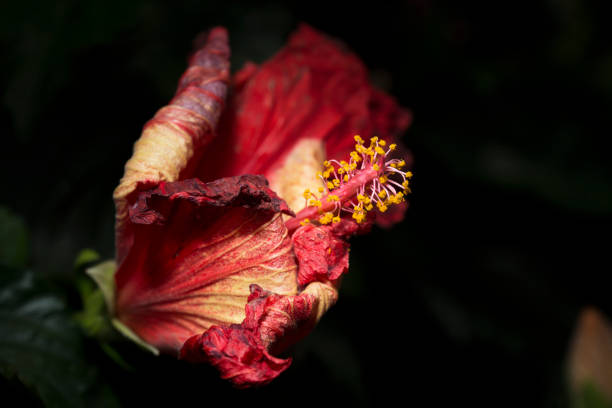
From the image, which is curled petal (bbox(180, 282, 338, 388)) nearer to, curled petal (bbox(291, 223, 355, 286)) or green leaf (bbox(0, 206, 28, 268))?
curled petal (bbox(291, 223, 355, 286))

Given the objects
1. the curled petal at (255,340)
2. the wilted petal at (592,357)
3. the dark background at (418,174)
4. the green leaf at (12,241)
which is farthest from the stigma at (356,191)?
the wilted petal at (592,357)

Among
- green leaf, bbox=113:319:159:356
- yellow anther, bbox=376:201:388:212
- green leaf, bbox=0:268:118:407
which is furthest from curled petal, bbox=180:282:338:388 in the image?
green leaf, bbox=0:268:118:407

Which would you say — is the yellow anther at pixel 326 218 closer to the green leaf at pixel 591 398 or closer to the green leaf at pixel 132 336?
the green leaf at pixel 132 336

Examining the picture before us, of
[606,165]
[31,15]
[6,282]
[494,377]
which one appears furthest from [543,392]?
[31,15]

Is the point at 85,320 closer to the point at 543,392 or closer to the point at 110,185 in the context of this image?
the point at 110,185

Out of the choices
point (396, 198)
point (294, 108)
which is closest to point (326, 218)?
point (396, 198)
